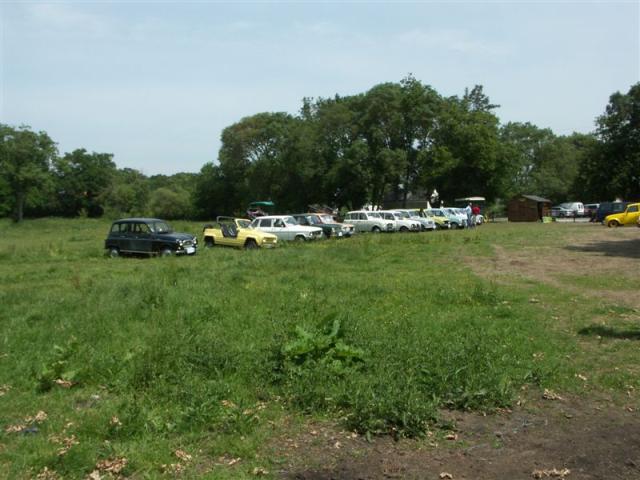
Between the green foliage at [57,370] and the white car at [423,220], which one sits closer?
the green foliage at [57,370]

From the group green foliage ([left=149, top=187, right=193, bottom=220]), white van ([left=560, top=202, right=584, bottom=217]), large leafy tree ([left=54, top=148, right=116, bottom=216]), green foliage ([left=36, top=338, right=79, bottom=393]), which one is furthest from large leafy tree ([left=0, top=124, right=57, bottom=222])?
green foliage ([left=36, top=338, right=79, bottom=393])

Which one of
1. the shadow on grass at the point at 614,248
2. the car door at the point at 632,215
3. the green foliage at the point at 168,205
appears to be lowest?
the shadow on grass at the point at 614,248

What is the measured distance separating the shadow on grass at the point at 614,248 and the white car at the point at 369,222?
15.6m

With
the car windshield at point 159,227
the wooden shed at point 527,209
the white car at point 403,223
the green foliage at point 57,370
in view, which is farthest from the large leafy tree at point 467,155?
the green foliage at point 57,370

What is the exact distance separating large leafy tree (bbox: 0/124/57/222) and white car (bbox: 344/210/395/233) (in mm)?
55692

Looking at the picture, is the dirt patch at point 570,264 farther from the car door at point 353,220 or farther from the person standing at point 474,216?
the person standing at point 474,216

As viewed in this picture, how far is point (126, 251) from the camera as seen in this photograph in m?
26.0

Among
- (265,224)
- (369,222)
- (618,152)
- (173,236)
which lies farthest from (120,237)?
(618,152)

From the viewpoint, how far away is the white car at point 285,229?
30.5 metres

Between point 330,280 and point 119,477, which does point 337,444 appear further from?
point 330,280

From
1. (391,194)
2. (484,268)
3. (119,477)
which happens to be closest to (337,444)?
(119,477)

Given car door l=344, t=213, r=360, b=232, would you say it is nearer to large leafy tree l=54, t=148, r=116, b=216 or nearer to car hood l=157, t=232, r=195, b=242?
car hood l=157, t=232, r=195, b=242

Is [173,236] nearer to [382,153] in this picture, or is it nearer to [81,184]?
[382,153]

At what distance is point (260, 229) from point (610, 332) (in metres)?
23.3
